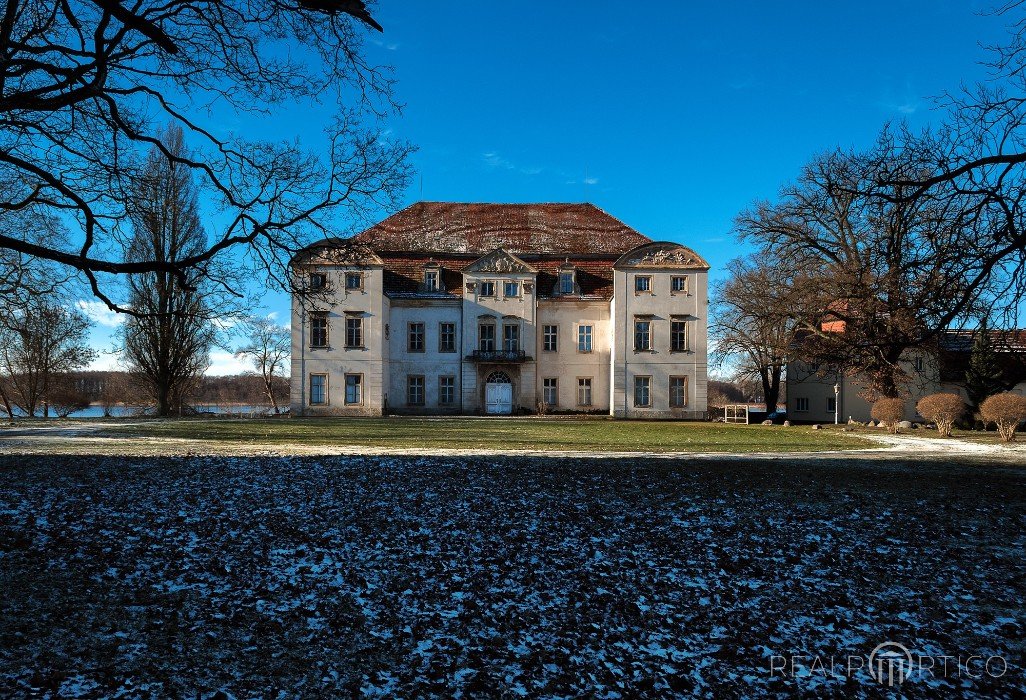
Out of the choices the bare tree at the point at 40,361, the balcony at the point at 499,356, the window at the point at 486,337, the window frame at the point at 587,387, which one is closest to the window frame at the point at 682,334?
the window frame at the point at 587,387

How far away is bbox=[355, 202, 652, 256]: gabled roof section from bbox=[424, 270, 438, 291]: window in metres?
1.98

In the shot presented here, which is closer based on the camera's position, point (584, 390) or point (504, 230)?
point (584, 390)

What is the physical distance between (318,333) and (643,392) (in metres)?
17.5

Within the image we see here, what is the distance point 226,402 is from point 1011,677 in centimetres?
6868

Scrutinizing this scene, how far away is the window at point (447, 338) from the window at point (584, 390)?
7.25m

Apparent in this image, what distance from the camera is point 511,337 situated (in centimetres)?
3434

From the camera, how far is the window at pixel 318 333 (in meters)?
33.1

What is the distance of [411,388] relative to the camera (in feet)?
114

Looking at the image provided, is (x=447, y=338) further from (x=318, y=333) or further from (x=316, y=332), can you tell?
(x=316, y=332)

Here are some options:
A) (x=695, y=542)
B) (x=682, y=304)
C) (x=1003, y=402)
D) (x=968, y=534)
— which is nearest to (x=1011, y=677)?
(x=695, y=542)

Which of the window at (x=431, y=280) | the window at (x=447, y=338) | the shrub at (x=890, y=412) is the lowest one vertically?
the shrub at (x=890, y=412)

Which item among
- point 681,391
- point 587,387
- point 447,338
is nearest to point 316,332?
point 447,338

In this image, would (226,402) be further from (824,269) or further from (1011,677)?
(1011,677)

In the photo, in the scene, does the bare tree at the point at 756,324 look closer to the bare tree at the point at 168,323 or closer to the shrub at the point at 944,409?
the shrub at the point at 944,409
